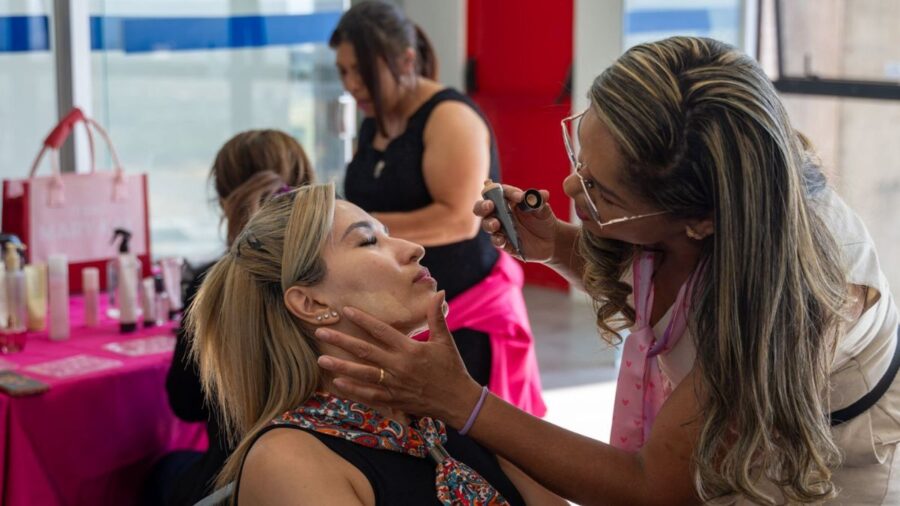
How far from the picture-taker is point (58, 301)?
269 centimetres

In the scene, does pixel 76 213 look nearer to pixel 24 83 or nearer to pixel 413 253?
pixel 24 83

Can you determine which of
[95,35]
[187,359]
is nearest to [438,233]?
[187,359]

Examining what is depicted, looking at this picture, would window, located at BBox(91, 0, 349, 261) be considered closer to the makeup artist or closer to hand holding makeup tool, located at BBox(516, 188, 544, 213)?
hand holding makeup tool, located at BBox(516, 188, 544, 213)

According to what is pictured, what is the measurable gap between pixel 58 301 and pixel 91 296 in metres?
0.13

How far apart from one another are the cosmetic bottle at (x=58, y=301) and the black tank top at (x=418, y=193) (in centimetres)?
76

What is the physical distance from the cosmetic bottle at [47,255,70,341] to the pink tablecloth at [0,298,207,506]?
0.10ft

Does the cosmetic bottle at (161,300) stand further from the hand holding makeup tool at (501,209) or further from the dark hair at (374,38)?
the hand holding makeup tool at (501,209)

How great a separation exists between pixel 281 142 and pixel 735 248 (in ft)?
4.79

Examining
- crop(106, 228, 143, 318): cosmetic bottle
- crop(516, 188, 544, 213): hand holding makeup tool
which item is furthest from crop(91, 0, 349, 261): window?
crop(516, 188, 544, 213): hand holding makeup tool

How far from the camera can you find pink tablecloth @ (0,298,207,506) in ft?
7.53

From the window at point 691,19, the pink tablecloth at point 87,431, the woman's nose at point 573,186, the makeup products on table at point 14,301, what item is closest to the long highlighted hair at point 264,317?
the woman's nose at point 573,186

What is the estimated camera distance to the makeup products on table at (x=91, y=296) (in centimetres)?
280

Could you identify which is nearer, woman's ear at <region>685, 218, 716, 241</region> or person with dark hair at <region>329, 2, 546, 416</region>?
woman's ear at <region>685, 218, 716, 241</region>

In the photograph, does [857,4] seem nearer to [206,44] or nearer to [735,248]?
[206,44]
